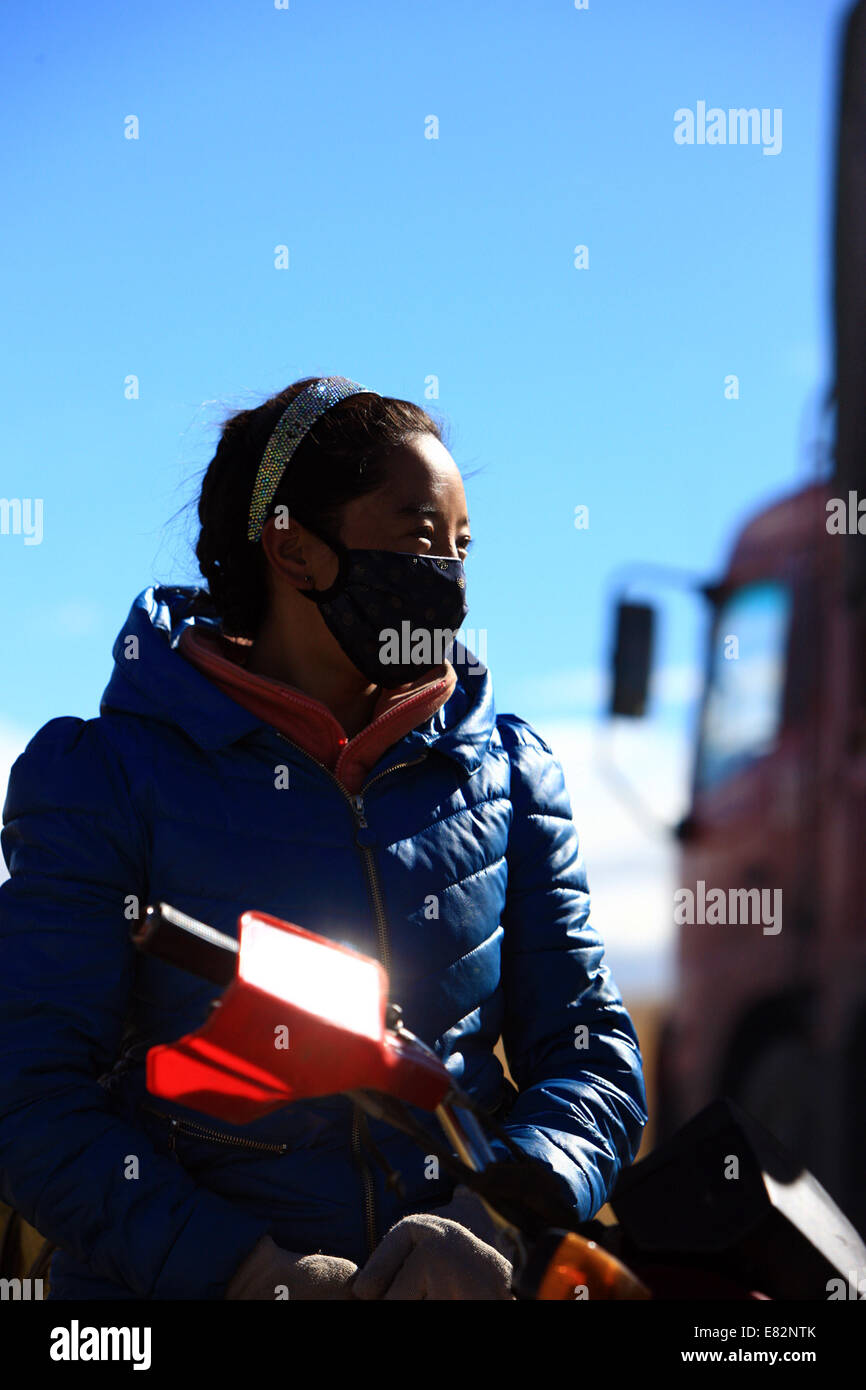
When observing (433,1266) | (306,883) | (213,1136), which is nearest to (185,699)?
(306,883)

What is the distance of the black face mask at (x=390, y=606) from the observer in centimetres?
235

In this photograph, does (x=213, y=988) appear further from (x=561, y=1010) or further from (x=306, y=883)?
(x=561, y=1010)

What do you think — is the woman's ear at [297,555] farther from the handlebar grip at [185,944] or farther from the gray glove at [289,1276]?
the handlebar grip at [185,944]

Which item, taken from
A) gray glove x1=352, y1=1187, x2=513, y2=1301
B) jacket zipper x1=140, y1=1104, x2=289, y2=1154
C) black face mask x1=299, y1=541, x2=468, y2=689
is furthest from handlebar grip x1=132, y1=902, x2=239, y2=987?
black face mask x1=299, y1=541, x2=468, y2=689

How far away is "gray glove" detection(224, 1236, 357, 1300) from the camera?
187 centimetres

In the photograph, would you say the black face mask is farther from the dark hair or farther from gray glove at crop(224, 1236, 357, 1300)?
gray glove at crop(224, 1236, 357, 1300)

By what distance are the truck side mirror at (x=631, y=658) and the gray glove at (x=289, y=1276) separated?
4.62m

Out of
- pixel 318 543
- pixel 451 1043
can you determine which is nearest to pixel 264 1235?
pixel 451 1043
